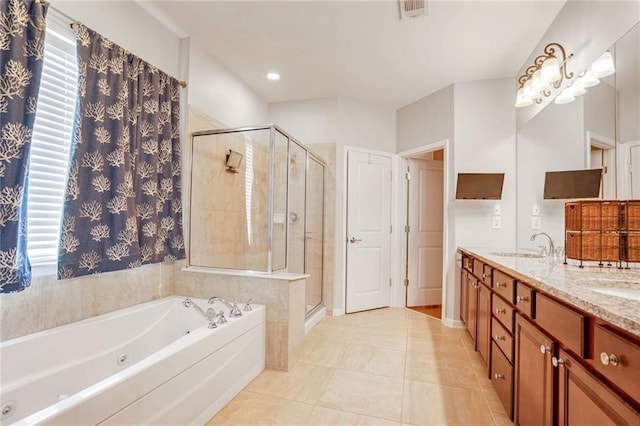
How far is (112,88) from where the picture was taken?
6.15ft

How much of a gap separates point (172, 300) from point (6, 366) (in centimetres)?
97

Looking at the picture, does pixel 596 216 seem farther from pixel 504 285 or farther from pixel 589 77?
pixel 589 77

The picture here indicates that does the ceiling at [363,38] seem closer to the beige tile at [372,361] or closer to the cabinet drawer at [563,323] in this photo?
the cabinet drawer at [563,323]

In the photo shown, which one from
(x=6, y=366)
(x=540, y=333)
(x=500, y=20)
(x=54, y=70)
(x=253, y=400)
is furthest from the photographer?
(x=500, y=20)

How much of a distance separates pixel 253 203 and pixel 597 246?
8.48 feet

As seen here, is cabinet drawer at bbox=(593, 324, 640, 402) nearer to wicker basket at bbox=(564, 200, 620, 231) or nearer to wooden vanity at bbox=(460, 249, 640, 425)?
wooden vanity at bbox=(460, 249, 640, 425)

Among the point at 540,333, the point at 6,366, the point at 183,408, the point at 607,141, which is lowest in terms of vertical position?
the point at 183,408

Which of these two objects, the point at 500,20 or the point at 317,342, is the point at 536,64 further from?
the point at 317,342

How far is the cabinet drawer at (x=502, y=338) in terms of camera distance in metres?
1.59

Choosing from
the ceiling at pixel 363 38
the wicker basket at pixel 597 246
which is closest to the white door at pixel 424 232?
the ceiling at pixel 363 38

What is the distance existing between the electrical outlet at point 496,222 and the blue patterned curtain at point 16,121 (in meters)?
3.47

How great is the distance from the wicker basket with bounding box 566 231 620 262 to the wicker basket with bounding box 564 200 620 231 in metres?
0.03

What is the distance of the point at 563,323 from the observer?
1.04 m

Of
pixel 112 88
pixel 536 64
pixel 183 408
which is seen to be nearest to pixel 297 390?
pixel 183 408
